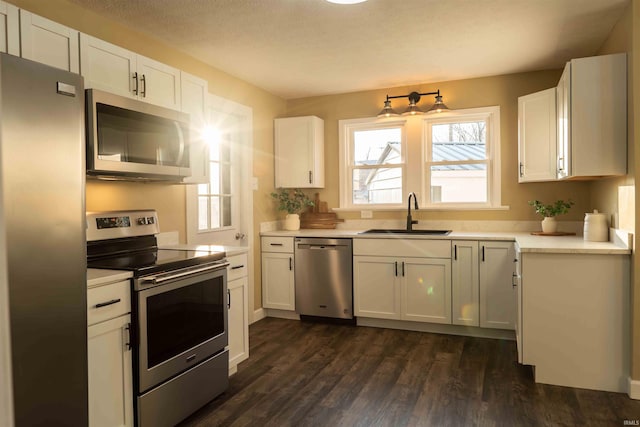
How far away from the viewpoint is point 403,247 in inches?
157

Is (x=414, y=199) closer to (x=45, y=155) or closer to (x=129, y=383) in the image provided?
(x=129, y=383)

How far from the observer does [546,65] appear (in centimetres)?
392

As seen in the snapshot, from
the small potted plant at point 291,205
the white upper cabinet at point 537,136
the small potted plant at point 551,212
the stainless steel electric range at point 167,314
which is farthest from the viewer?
the small potted plant at point 291,205

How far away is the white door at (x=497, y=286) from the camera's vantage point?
3.65 m

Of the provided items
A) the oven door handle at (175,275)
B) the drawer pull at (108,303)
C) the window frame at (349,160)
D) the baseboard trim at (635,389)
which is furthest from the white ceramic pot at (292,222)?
the baseboard trim at (635,389)

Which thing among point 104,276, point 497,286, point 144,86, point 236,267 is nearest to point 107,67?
point 144,86

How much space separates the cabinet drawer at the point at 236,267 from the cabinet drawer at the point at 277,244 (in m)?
1.29

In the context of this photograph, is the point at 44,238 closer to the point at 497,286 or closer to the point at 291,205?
the point at 291,205

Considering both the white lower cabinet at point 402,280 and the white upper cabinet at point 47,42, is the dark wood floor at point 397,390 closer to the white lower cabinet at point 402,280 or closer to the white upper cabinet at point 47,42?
the white lower cabinet at point 402,280

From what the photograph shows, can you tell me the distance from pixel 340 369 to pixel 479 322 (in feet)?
4.47

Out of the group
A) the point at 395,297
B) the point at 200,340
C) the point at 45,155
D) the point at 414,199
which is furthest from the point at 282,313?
the point at 45,155

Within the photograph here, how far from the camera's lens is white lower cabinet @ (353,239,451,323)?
3885 mm

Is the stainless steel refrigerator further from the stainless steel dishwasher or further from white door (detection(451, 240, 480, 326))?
white door (detection(451, 240, 480, 326))

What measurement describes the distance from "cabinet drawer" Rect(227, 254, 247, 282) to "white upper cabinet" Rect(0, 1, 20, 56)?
5.23 ft
